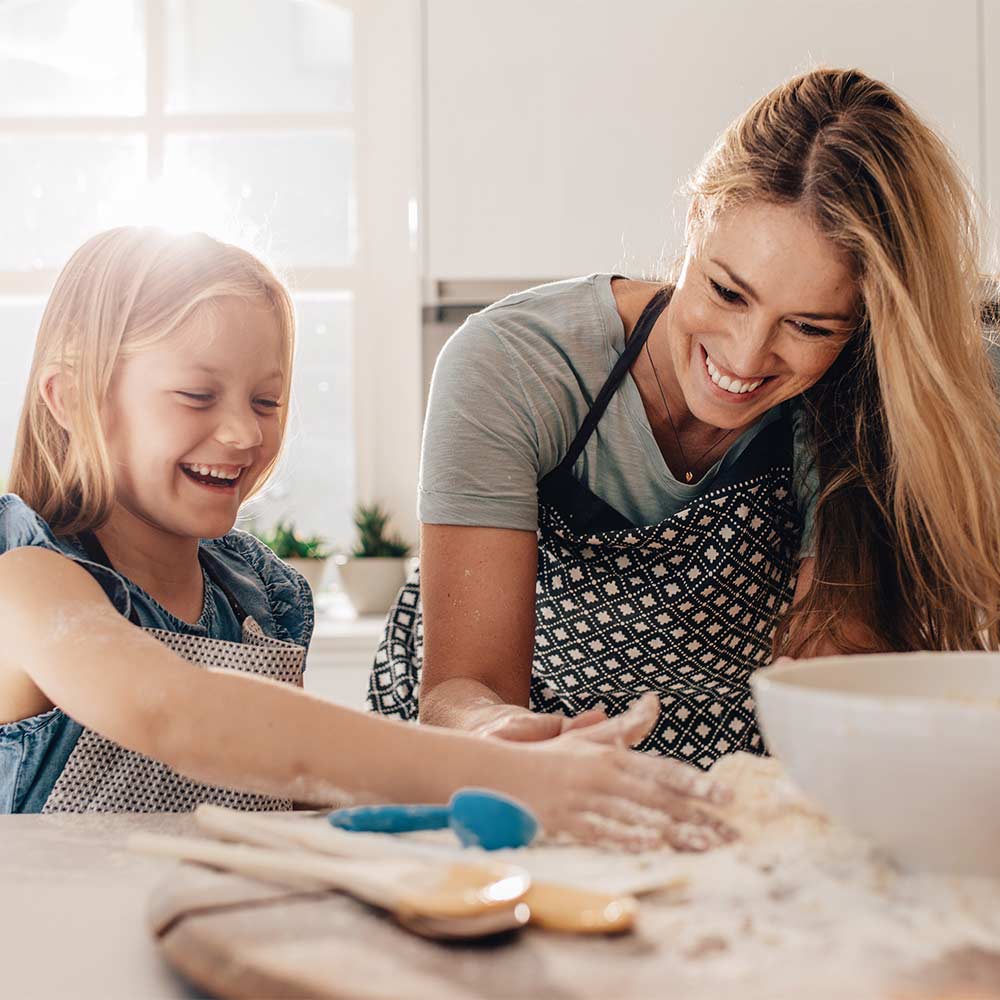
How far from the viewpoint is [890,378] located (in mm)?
1117

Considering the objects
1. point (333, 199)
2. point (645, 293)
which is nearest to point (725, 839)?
point (645, 293)

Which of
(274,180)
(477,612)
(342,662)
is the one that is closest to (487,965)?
(477,612)

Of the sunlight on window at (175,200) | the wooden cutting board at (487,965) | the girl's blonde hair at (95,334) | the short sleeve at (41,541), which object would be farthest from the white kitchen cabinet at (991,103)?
the wooden cutting board at (487,965)

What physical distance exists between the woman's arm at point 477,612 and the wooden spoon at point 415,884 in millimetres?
542

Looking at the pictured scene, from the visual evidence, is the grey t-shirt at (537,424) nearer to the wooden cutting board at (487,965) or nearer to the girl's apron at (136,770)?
the girl's apron at (136,770)

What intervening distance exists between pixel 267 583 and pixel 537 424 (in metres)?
0.37

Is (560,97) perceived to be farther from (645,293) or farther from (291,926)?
(291,926)

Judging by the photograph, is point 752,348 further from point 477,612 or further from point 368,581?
point 368,581

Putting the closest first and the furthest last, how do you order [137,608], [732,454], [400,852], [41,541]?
1. [400,852]
2. [41,541]
3. [137,608]
4. [732,454]

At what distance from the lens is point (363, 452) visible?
2.86 m

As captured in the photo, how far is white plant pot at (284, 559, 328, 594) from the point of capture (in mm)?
2508

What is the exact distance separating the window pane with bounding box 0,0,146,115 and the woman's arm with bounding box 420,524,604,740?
2159mm

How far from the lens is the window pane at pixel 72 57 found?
2852 millimetres

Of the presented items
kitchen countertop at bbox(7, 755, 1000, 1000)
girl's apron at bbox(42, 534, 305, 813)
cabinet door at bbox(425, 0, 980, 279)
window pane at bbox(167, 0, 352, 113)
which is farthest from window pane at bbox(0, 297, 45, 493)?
kitchen countertop at bbox(7, 755, 1000, 1000)
